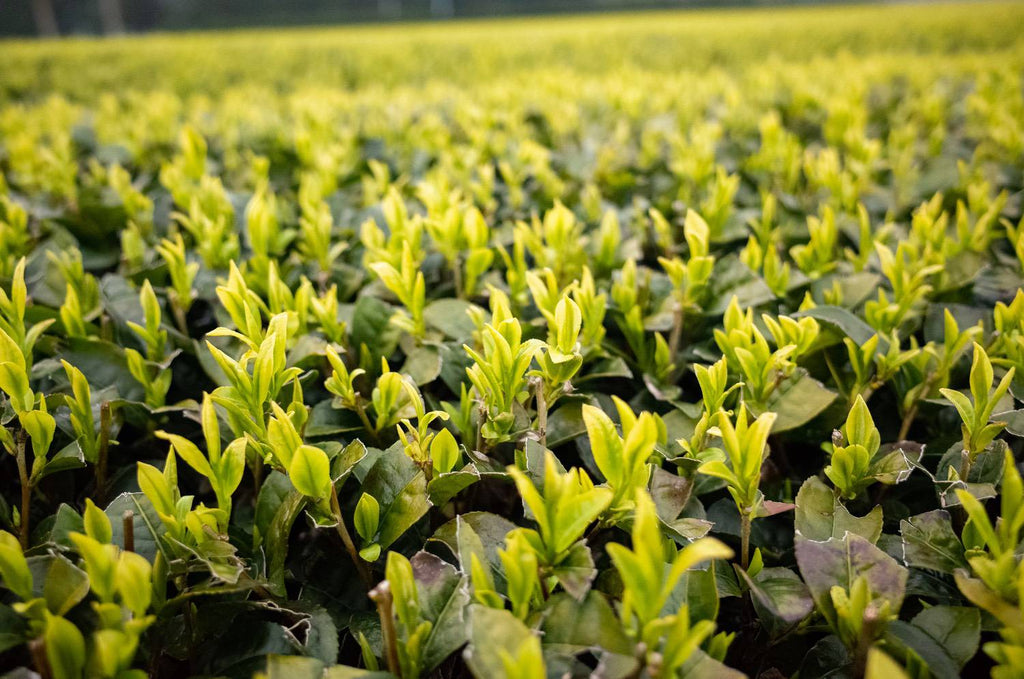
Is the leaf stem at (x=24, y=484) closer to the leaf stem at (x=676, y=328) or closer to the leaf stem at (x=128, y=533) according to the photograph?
the leaf stem at (x=128, y=533)

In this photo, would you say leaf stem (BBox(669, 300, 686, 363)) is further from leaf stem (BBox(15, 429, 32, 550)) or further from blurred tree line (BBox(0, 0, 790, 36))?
blurred tree line (BBox(0, 0, 790, 36))

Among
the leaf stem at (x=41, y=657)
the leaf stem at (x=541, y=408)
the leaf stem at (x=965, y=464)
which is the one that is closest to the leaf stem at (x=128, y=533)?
the leaf stem at (x=41, y=657)

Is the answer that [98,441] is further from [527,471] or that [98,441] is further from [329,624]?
[527,471]

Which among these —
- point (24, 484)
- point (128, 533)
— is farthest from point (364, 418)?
point (24, 484)

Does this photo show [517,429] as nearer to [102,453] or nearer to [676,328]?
[676,328]

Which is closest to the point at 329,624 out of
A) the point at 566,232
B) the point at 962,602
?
the point at 962,602

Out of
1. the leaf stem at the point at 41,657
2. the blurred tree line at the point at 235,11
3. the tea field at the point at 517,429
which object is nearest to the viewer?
the leaf stem at the point at 41,657

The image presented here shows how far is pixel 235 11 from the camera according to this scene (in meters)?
44.9

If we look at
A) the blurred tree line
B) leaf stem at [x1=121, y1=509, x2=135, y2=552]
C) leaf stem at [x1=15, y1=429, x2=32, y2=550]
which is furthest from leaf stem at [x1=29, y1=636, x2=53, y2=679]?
the blurred tree line

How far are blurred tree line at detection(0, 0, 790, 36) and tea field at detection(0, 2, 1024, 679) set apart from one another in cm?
3579

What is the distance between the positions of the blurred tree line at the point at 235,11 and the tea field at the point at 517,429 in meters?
35.8

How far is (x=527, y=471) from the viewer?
3.50 ft

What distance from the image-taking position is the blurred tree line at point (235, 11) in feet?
115

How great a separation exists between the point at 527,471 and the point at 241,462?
1.50 feet
